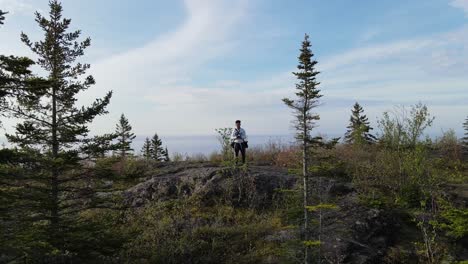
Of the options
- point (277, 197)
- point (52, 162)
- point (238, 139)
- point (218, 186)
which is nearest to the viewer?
point (52, 162)

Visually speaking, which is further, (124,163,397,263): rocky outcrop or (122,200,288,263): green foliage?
(122,200,288,263): green foliage

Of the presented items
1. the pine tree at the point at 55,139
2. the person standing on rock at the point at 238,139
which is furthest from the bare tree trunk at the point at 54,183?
the person standing on rock at the point at 238,139

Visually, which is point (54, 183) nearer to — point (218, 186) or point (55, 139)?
point (55, 139)

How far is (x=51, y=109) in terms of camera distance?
9.89m

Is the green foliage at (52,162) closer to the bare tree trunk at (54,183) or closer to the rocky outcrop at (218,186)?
the bare tree trunk at (54,183)

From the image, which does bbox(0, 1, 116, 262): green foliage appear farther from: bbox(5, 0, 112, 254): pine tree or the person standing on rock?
the person standing on rock

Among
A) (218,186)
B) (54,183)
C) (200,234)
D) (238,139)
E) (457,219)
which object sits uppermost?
(238,139)

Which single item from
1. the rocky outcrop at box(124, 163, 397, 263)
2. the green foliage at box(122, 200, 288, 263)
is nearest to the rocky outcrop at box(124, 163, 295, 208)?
the rocky outcrop at box(124, 163, 397, 263)

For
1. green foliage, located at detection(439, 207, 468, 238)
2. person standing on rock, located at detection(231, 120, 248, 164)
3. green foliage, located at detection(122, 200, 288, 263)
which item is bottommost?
green foliage, located at detection(122, 200, 288, 263)

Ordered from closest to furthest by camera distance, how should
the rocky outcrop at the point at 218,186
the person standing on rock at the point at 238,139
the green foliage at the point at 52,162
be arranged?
the green foliage at the point at 52,162
the rocky outcrop at the point at 218,186
the person standing on rock at the point at 238,139

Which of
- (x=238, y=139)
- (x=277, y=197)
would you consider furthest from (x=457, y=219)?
(x=238, y=139)

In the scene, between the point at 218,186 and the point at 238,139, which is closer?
the point at 218,186

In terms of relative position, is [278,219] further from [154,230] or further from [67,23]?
[67,23]

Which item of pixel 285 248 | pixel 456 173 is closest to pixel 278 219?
pixel 285 248
